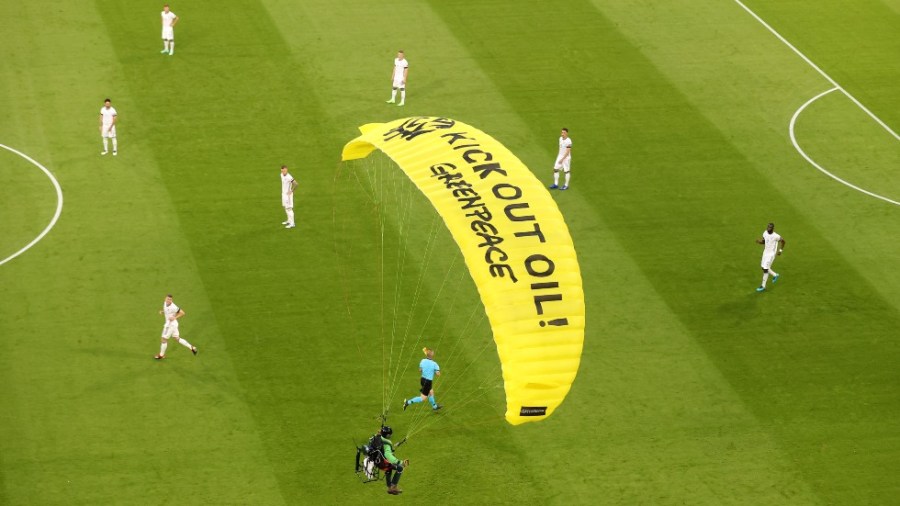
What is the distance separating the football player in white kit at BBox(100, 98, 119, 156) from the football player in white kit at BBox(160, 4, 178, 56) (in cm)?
529

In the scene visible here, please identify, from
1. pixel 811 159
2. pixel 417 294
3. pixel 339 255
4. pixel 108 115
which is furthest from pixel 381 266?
pixel 811 159

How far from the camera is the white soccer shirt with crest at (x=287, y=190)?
39.8 meters

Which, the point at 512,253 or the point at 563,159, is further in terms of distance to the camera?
the point at 563,159

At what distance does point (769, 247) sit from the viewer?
127ft

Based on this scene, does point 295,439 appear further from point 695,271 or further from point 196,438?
point 695,271

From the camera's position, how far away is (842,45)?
174 feet

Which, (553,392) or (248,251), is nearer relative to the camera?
(553,392)

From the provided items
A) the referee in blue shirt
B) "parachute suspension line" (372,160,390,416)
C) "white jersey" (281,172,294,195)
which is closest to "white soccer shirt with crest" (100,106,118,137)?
"white jersey" (281,172,294,195)

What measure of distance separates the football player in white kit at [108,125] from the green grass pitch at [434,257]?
532mm

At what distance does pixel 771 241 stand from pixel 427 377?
10.6 metres

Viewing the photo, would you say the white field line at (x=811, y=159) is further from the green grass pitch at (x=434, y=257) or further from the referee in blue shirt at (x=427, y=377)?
the referee in blue shirt at (x=427, y=377)

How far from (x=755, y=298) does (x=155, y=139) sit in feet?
59.8

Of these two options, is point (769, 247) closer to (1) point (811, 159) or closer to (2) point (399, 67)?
(1) point (811, 159)

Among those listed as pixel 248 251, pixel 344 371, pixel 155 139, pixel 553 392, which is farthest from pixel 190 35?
pixel 553 392
